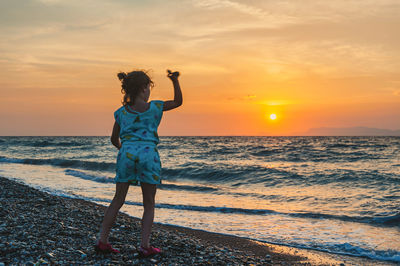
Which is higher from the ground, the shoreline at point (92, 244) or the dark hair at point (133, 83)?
the dark hair at point (133, 83)

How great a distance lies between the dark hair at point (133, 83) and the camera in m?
4.02

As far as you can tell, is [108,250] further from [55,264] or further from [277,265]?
[277,265]

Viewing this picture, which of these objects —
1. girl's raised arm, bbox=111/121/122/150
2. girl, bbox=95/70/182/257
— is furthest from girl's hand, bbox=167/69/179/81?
girl's raised arm, bbox=111/121/122/150

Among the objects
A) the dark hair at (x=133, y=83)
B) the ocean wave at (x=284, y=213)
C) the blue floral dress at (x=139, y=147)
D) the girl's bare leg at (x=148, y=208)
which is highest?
the dark hair at (x=133, y=83)

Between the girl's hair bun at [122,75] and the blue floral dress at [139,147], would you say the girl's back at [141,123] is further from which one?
the girl's hair bun at [122,75]

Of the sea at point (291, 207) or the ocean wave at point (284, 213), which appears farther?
the ocean wave at point (284, 213)

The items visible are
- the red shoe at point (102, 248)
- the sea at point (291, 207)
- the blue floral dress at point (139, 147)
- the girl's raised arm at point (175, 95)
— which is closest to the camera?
the blue floral dress at point (139, 147)

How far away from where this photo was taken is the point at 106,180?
57.5 feet

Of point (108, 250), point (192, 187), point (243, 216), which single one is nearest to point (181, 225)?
point (243, 216)

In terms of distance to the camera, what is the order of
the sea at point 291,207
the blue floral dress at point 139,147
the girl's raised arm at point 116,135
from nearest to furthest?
the blue floral dress at point 139,147 → the girl's raised arm at point 116,135 → the sea at point 291,207

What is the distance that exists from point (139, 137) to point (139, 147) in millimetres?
114

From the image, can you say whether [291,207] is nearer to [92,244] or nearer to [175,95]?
[92,244]

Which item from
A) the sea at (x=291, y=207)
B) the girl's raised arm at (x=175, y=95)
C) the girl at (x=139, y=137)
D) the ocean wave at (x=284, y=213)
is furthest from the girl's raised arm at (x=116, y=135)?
the ocean wave at (x=284, y=213)

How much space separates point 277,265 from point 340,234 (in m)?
2.73
